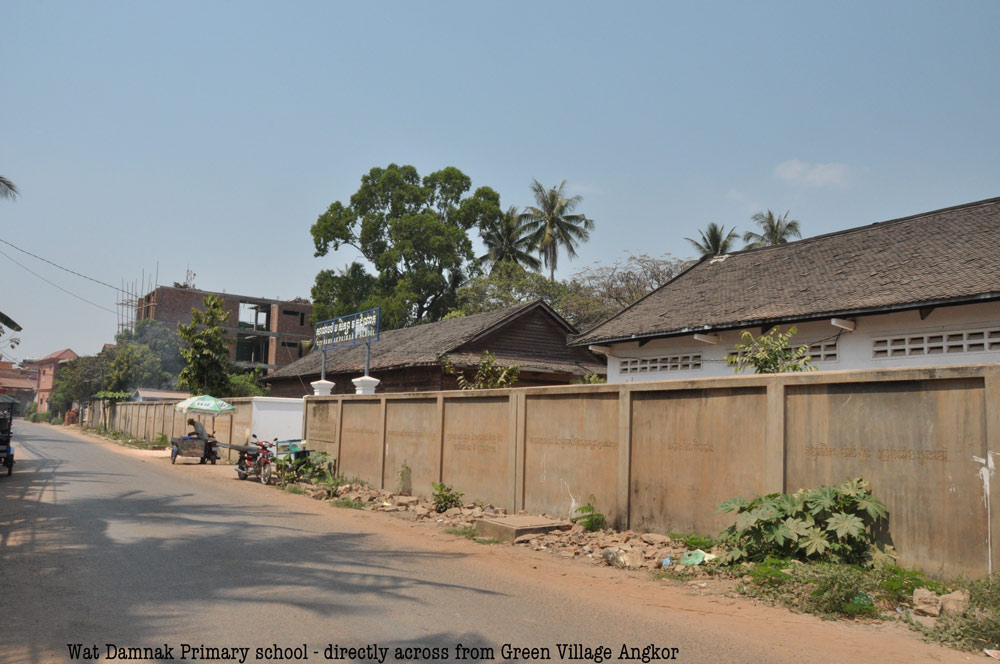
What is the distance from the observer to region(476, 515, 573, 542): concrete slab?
34.4ft

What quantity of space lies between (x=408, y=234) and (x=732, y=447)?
4323 centimetres

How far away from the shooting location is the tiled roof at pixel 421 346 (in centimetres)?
2564

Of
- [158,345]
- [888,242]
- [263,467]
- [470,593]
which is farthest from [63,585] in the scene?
[158,345]

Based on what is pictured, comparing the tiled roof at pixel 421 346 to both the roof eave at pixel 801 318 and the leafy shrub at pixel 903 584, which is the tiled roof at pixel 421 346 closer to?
the roof eave at pixel 801 318

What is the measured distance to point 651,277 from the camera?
132ft

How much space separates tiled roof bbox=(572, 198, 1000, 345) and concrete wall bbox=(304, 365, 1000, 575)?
4670 mm

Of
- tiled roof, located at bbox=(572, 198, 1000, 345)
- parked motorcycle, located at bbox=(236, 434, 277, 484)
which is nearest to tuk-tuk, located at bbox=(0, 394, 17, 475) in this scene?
parked motorcycle, located at bbox=(236, 434, 277, 484)

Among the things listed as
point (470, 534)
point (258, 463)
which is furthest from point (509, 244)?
point (470, 534)

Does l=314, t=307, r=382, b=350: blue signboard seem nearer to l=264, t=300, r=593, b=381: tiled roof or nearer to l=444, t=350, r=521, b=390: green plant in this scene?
l=264, t=300, r=593, b=381: tiled roof

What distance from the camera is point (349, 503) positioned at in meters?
14.6

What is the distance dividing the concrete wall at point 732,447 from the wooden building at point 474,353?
33.0 ft

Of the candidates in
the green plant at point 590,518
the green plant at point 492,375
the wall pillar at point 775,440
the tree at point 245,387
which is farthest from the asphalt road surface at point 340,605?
the tree at point 245,387

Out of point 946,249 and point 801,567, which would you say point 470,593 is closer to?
point 801,567

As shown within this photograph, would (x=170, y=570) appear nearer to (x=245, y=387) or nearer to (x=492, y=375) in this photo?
(x=492, y=375)
